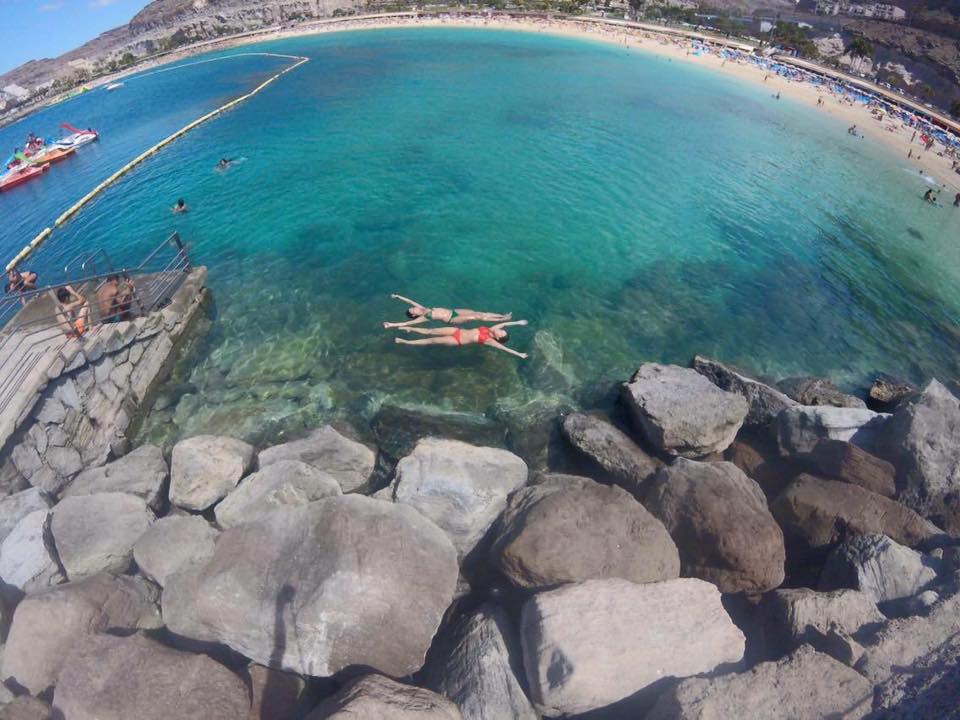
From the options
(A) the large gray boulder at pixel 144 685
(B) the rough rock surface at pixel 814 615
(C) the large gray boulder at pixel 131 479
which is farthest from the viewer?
(C) the large gray boulder at pixel 131 479

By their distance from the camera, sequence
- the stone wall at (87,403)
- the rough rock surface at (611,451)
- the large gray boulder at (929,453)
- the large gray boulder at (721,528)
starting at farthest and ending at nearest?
the rough rock surface at (611,451)
the stone wall at (87,403)
the large gray boulder at (929,453)
the large gray boulder at (721,528)

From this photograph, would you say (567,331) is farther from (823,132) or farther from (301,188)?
(823,132)

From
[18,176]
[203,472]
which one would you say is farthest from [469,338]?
[18,176]

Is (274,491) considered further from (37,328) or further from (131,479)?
(37,328)

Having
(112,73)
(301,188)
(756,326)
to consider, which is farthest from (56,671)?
(112,73)

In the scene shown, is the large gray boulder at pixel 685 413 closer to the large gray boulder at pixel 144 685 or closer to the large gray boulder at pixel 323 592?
the large gray boulder at pixel 323 592

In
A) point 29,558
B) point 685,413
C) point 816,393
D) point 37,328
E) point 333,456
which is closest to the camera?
point 29,558

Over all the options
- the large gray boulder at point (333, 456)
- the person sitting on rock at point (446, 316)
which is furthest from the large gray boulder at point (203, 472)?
the person sitting on rock at point (446, 316)
